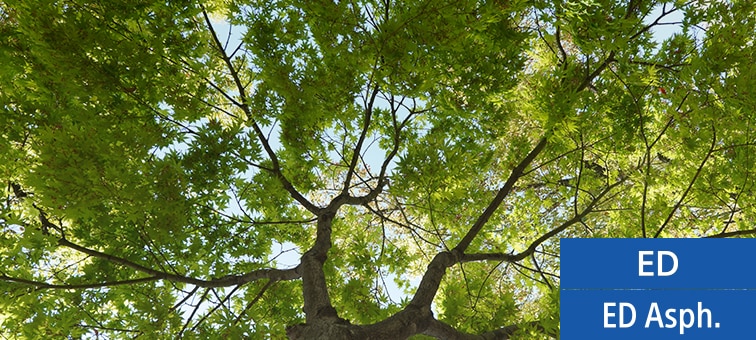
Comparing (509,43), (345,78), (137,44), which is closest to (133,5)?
(137,44)

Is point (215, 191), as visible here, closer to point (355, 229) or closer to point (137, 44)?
point (137, 44)

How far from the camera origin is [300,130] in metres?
3.69

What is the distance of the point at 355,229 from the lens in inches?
210

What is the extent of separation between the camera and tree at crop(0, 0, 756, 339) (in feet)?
8.20

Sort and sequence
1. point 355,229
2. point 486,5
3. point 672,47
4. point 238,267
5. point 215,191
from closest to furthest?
point 486,5 < point 672,47 < point 215,191 < point 238,267 < point 355,229

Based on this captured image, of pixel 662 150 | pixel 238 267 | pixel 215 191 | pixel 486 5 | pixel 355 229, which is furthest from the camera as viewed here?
pixel 355 229

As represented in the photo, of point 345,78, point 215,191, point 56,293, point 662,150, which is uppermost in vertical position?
point 662,150

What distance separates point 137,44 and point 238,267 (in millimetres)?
1710

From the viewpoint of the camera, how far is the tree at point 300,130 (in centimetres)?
250

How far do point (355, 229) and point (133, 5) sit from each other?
3097 mm

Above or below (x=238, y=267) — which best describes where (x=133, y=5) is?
above

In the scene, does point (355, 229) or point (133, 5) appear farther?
point (355, 229)

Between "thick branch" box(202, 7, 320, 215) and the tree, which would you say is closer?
the tree

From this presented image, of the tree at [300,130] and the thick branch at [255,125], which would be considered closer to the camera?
the tree at [300,130]
